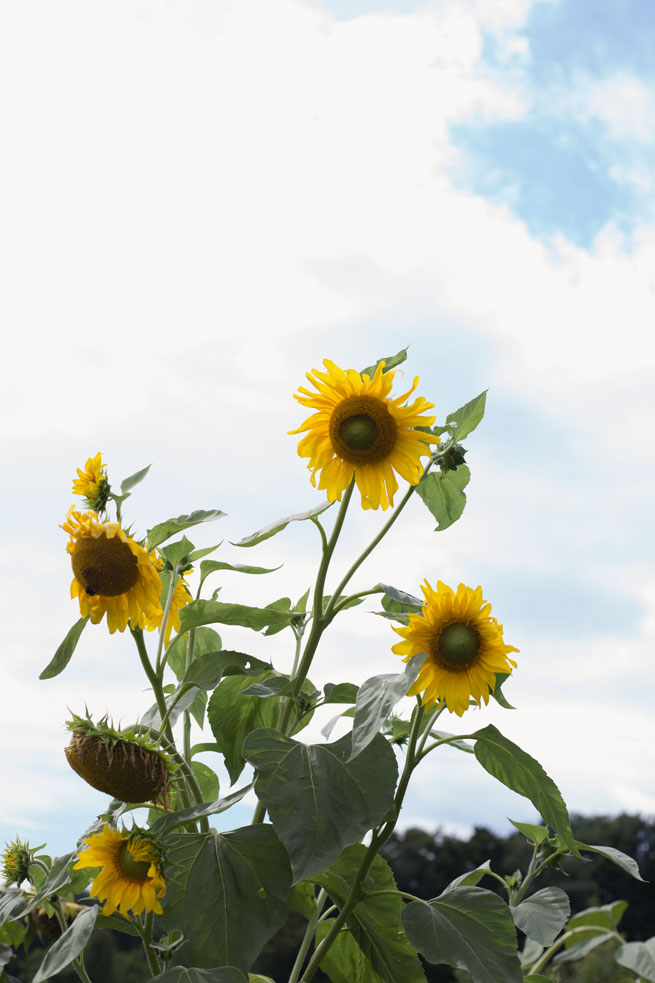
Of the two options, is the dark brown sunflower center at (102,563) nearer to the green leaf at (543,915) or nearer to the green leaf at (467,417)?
the green leaf at (467,417)

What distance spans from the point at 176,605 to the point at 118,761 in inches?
14.2

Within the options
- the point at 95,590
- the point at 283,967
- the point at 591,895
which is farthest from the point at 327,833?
the point at 591,895

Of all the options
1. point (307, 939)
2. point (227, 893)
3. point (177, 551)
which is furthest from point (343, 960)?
point (177, 551)

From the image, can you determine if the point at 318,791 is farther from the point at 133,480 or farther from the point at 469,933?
the point at 133,480

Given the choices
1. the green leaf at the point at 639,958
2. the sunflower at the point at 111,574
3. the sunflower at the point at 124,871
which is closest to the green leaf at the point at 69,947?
the sunflower at the point at 124,871

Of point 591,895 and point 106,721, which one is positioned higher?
point 591,895

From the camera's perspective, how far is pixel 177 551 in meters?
1.29

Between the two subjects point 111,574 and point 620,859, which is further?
point 620,859

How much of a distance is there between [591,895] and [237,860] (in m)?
5.18

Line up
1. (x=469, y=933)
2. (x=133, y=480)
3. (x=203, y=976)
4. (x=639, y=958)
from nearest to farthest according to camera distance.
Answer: (x=203, y=976)
(x=469, y=933)
(x=133, y=480)
(x=639, y=958)

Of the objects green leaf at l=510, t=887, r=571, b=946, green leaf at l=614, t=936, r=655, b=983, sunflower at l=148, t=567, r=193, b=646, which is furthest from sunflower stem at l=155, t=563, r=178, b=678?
green leaf at l=614, t=936, r=655, b=983

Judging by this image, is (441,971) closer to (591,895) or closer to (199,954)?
(591,895)

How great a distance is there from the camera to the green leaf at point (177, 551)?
1.29 m

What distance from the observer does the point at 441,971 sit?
428cm
